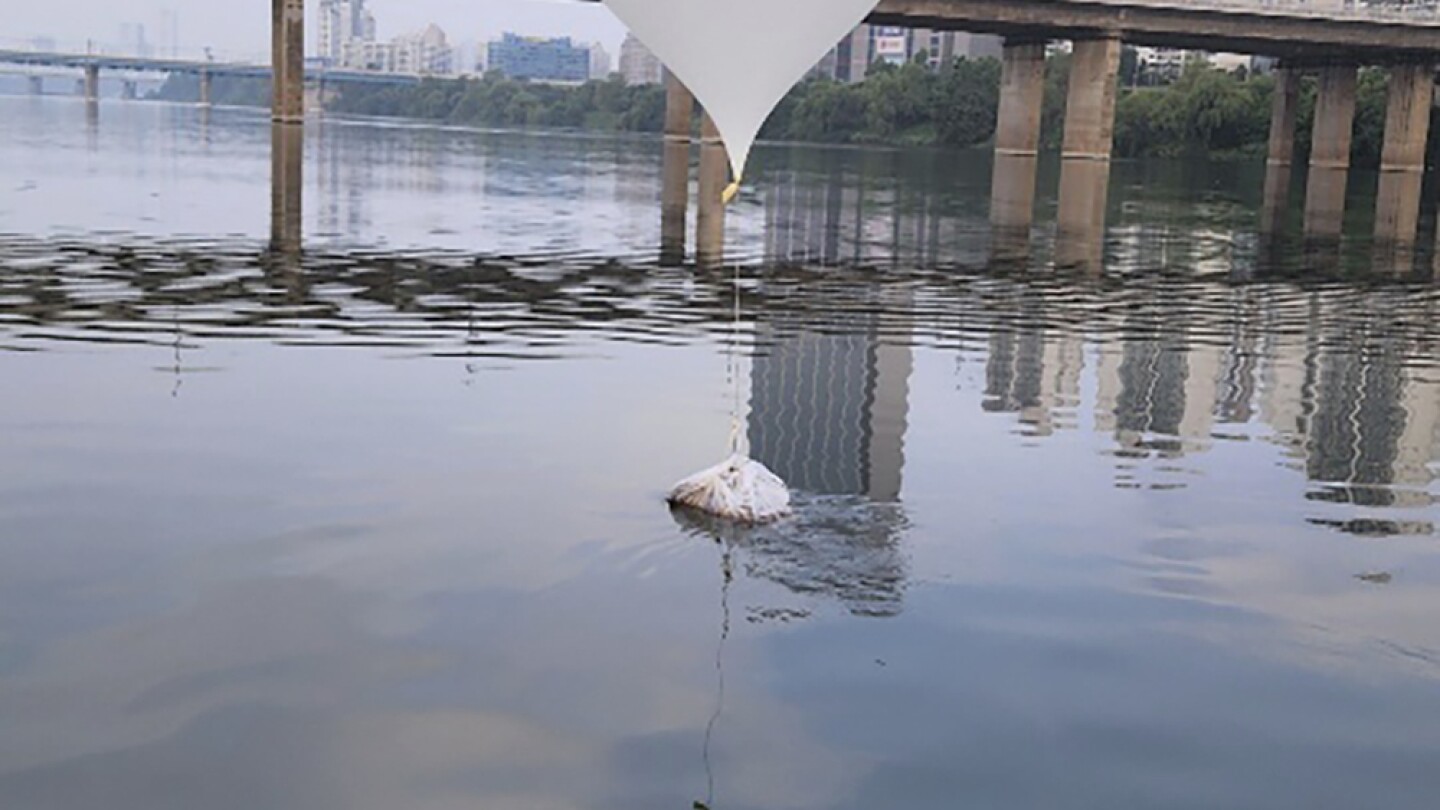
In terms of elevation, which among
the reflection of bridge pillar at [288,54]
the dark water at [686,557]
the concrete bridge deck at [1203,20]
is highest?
the concrete bridge deck at [1203,20]

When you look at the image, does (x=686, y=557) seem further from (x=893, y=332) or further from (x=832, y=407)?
(x=893, y=332)

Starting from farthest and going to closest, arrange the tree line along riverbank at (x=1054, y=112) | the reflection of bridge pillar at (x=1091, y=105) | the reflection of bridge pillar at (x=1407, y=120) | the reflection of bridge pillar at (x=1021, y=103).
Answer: the tree line along riverbank at (x=1054, y=112), the reflection of bridge pillar at (x=1021, y=103), the reflection of bridge pillar at (x=1407, y=120), the reflection of bridge pillar at (x=1091, y=105)

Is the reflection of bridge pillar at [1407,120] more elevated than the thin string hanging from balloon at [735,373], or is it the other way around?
the reflection of bridge pillar at [1407,120]

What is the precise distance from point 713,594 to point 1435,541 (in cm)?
502

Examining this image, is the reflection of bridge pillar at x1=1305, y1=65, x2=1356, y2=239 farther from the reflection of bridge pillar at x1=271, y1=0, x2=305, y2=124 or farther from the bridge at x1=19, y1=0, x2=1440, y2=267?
the reflection of bridge pillar at x1=271, y1=0, x2=305, y2=124

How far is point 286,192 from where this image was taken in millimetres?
43875

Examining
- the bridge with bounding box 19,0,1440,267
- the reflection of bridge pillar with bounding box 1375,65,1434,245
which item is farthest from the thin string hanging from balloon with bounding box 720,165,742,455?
the reflection of bridge pillar with bounding box 1375,65,1434,245

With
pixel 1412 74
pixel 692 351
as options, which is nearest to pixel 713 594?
pixel 692 351

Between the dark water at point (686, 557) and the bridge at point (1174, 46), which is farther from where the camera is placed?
the bridge at point (1174, 46)

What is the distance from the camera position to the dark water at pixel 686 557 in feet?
22.3

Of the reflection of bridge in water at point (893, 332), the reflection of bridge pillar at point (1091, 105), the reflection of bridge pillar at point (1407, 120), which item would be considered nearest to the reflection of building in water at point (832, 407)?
the reflection of bridge in water at point (893, 332)

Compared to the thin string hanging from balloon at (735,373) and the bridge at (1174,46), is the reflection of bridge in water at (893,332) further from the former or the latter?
the bridge at (1174,46)

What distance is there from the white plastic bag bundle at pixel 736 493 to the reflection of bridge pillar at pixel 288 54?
318 ft

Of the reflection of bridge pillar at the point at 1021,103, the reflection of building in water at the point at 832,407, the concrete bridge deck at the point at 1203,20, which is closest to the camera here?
the reflection of building in water at the point at 832,407
